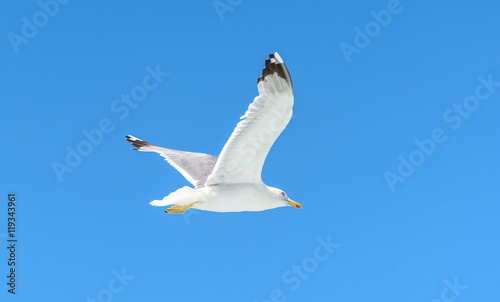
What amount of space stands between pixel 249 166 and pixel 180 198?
862mm

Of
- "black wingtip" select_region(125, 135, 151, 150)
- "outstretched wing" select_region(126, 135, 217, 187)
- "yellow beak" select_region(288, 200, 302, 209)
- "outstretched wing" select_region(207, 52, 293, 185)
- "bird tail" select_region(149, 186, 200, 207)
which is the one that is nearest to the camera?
"outstretched wing" select_region(207, 52, 293, 185)

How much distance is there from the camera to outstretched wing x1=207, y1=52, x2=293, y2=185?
621cm

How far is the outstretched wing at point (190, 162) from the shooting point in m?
7.85

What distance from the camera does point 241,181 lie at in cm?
703

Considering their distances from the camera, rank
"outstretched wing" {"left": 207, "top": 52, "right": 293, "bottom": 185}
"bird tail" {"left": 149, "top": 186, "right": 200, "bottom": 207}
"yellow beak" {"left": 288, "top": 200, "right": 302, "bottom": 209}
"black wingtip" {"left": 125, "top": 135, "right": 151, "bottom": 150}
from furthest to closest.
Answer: "black wingtip" {"left": 125, "top": 135, "right": 151, "bottom": 150}, "yellow beak" {"left": 288, "top": 200, "right": 302, "bottom": 209}, "bird tail" {"left": 149, "top": 186, "right": 200, "bottom": 207}, "outstretched wing" {"left": 207, "top": 52, "right": 293, "bottom": 185}

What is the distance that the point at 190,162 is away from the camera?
838 cm

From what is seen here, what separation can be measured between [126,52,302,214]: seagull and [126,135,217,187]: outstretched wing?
2 cm

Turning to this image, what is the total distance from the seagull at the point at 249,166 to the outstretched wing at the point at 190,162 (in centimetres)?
2

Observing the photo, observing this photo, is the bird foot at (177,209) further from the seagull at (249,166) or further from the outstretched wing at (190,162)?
the outstretched wing at (190,162)

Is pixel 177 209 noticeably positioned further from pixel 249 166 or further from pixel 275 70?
pixel 275 70

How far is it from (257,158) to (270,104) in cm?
78

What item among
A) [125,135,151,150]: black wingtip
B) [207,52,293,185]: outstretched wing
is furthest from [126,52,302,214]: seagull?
[125,135,151,150]: black wingtip

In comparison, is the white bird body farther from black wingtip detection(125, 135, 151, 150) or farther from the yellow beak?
black wingtip detection(125, 135, 151, 150)

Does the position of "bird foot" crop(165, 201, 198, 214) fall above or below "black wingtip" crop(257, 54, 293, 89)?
below
